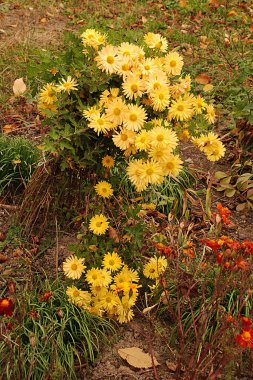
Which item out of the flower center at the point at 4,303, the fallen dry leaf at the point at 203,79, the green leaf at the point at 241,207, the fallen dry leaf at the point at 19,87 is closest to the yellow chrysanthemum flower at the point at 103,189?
the flower center at the point at 4,303

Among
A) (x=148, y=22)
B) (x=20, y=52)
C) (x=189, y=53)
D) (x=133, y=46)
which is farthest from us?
(x=148, y=22)

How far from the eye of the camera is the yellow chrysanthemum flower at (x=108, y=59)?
8.86 feet

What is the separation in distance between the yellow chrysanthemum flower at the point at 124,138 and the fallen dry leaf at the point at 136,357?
1.03m

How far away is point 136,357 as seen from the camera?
289 centimetres

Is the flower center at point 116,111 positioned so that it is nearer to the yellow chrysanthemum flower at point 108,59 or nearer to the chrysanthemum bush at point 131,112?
the chrysanthemum bush at point 131,112

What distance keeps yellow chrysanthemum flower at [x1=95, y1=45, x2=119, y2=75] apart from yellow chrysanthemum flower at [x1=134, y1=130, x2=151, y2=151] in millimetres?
349

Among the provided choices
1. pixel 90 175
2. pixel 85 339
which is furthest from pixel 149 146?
pixel 85 339

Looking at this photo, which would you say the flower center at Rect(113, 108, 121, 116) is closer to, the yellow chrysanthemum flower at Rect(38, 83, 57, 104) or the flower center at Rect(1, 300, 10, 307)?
the yellow chrysanthemum flower at Rect(38, 83, 57, 104)

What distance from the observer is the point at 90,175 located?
3.20 meters

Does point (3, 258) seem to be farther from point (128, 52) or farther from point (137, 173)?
point (128, 52)

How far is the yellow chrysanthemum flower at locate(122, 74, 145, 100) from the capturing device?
269 cm

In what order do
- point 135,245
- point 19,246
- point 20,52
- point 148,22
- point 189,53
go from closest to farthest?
point 135,245, point 19,246, point 20,52, point 189,53, point 148,22

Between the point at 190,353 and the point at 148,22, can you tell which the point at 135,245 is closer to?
the point at 190,353

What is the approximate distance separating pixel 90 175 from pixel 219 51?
3722mm
